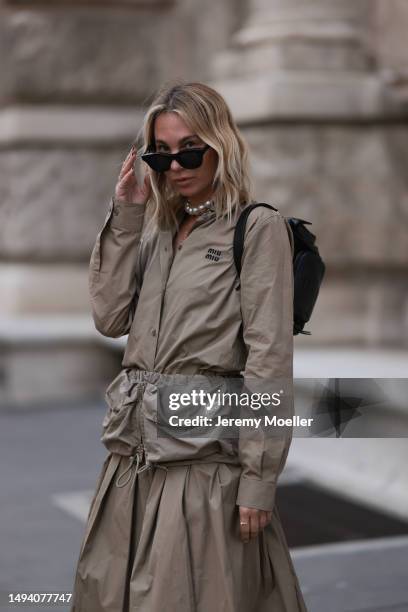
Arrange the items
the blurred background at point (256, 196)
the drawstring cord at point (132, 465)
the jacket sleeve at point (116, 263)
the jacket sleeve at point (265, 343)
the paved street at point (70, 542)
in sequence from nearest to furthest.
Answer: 1. the jacket sleeve at point (265, 343)
2. the drawstring cord at point (132, 465)
3. the jacket sleeve at point (116, 263)
4. the paved street at point (70, 542)
5. the blurred background at point (256, 196)

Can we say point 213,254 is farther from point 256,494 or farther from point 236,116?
point 236,116

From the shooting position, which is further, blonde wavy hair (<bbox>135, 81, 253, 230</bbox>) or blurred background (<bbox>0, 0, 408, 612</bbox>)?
blurred background (<bbox>0, 0, 408, 612</bbox>)

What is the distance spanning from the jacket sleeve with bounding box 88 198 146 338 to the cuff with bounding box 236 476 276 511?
1.89ft

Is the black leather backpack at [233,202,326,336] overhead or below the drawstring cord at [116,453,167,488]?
overhead

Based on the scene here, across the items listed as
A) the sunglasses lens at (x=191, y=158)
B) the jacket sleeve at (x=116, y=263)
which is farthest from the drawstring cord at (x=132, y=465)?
the sunglasses lens at (x=191, y=158)

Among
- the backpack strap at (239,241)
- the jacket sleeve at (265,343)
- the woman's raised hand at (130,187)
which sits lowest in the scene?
the jacket sleeve at (265,343)

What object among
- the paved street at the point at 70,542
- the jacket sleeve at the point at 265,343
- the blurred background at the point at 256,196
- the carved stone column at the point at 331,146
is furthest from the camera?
the carved stone column at the point at 331,146

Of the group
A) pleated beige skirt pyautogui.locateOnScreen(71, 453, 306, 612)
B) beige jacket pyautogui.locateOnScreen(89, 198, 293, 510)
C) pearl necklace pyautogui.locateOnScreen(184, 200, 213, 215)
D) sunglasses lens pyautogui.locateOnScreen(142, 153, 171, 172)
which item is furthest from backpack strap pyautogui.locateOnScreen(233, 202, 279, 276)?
pleated beige skirt pyautogui.locateOnScreen(71, 453, 306, 612)

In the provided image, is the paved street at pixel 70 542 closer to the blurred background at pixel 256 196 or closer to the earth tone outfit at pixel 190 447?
the blurred background at pixel 256 196

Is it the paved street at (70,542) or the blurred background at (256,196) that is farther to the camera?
the blurred background at (256,196)

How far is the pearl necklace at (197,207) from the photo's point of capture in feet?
9.02

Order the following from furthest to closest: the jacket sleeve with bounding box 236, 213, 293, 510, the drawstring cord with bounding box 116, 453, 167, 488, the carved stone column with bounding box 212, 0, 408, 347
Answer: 1. the carved stone column with bounding box 212, 0, 408, 347
2. the drawstring cord with bounding box 116, 453, 167, 488
3. the jacket sleeve with bounding box 236, 213, 293, 510

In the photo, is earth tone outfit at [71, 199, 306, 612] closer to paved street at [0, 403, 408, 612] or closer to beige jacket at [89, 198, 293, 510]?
beige jacket at [89, 198, 293, 510]

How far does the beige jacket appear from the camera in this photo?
2576mm
